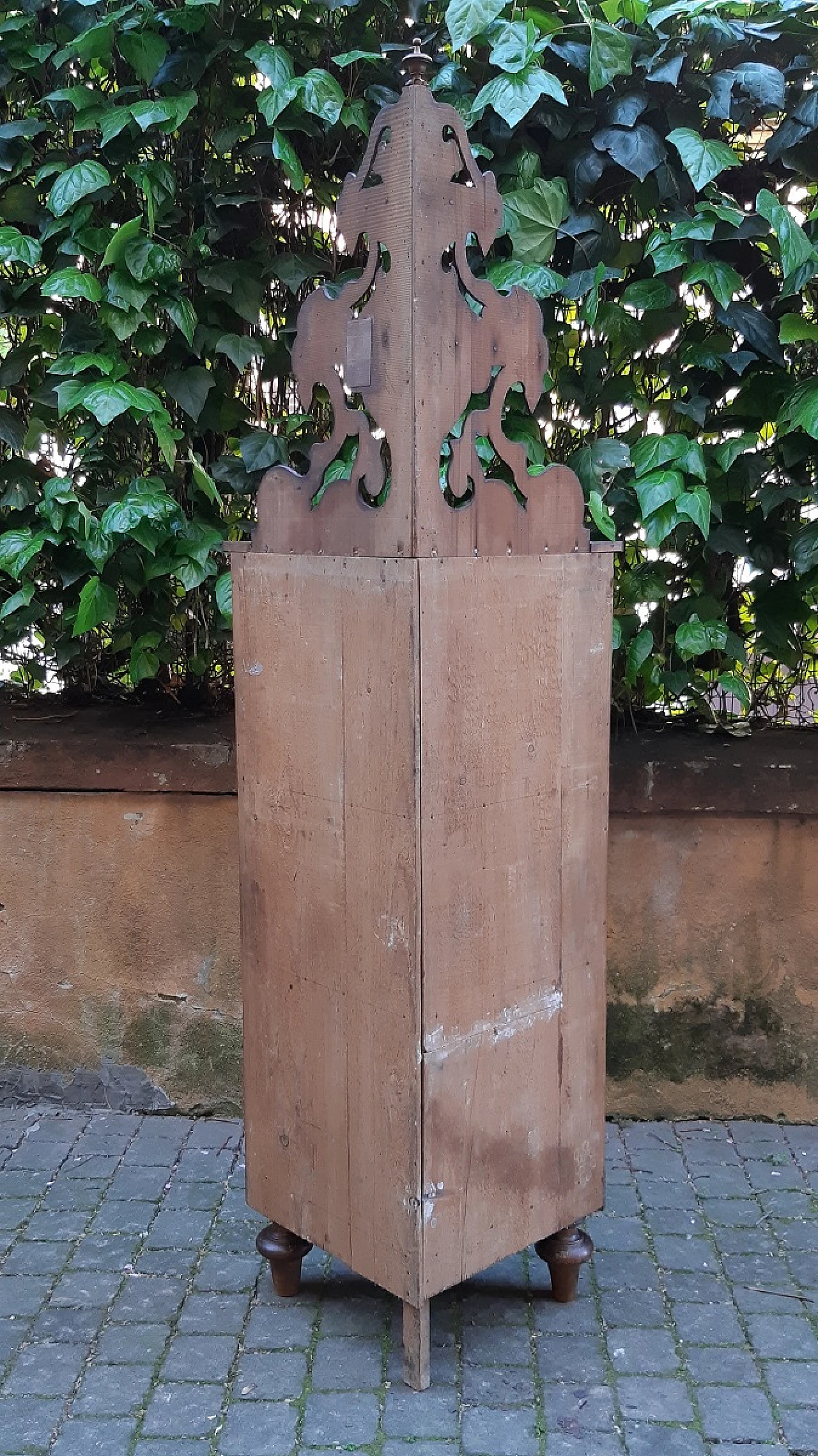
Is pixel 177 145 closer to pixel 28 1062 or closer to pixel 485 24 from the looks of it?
pixel 485 24

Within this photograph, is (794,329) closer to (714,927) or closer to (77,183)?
(714,927)

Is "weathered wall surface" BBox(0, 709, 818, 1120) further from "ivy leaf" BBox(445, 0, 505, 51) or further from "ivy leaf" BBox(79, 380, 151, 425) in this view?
"ivy leaf" BBox(445, 0, 505, 51)

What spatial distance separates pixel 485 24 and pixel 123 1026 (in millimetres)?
2824

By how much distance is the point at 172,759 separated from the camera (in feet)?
11.5

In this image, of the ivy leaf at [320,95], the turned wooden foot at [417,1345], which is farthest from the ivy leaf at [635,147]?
the turned wooden foot at [417,1345]

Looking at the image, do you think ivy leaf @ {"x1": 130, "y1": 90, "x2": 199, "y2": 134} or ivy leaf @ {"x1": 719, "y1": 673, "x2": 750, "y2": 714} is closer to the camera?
ivy leaf @ {"x1": 130, "y1": 90, "x2": 199, "y2": 134}

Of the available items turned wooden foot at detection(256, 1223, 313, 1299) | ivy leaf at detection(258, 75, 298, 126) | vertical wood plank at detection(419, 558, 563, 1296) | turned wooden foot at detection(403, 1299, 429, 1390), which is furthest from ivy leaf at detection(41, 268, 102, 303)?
turned wooden foot at detection(403, 1299, 429, 1390)

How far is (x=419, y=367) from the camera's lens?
2.11 m

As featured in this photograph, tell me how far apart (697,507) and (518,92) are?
1016 millimetres

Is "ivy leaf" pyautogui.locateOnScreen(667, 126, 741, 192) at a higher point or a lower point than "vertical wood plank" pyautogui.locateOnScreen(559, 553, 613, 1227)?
higher

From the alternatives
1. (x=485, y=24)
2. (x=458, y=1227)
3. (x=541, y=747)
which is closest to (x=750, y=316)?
→ (x=485, y=24)

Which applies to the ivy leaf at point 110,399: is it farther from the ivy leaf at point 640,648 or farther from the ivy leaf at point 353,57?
the ivy leaf at point 640,648

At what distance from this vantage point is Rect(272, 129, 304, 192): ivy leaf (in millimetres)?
2918

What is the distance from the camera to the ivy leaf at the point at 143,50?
115 inches
